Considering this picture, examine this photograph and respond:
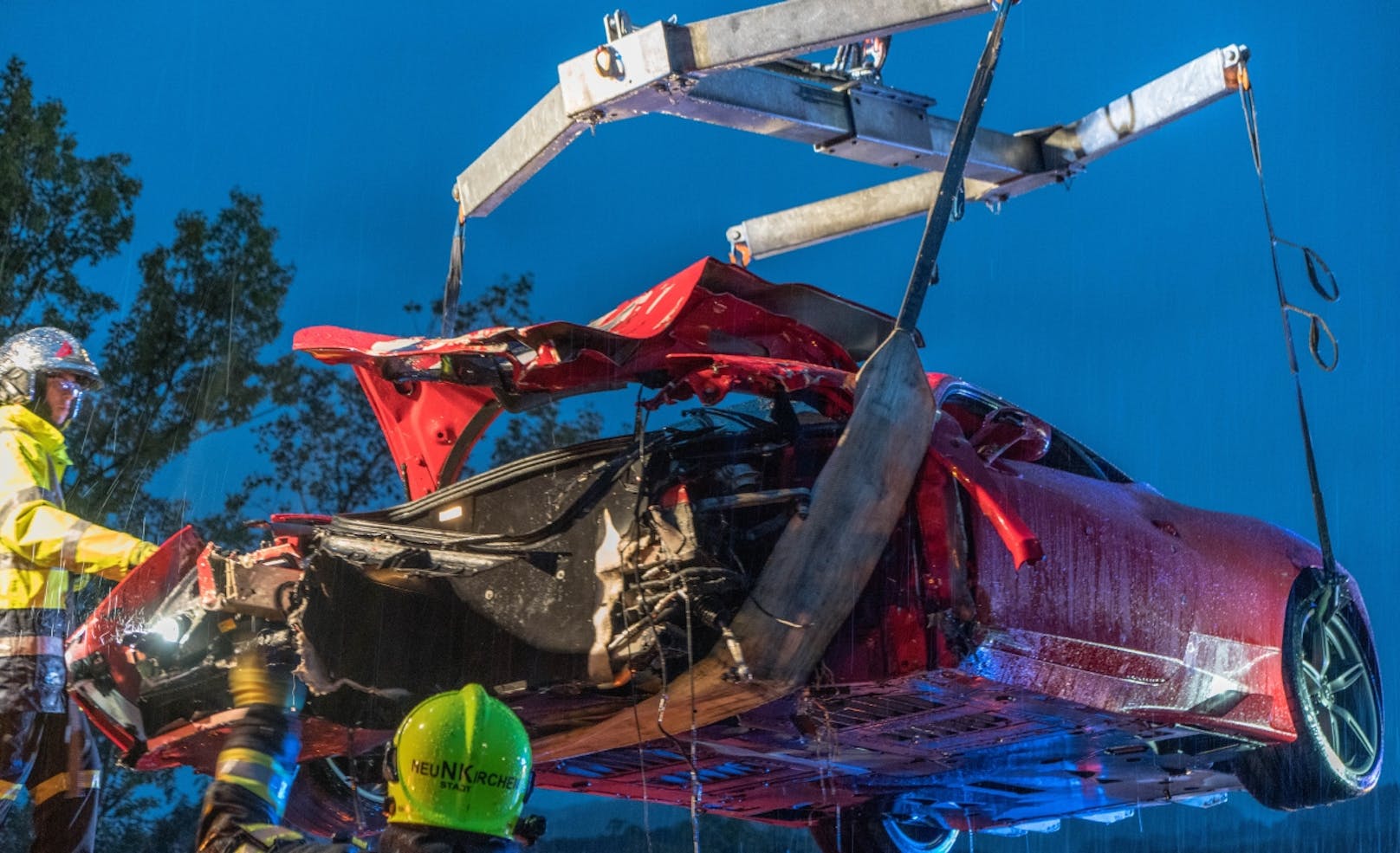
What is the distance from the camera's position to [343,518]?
5113 mm

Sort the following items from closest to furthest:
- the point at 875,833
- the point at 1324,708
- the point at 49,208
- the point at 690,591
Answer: the point at 690,591 → the point at 1324,708 → the point at 875,833 → the point at 49,208

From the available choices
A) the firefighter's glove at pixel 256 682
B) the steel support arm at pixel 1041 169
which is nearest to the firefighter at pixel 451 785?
the firefighter's glove at pixel 256 682

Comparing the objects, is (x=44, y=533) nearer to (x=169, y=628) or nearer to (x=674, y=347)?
(x=169, y=628)

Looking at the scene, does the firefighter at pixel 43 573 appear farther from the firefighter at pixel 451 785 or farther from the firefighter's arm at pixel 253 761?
the firefighter at pixel 451 785

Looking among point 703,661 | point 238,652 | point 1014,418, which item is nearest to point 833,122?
point 1014,418

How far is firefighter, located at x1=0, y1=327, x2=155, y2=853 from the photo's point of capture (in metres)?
5.02

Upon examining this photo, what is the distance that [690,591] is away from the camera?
4.67 metres

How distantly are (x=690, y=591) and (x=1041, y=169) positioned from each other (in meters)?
3.84

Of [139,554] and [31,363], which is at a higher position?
[31,363]

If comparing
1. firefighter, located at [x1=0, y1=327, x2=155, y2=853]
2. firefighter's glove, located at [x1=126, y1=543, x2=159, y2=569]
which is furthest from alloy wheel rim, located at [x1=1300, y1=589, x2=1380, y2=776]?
firefighter, located at [x1=0, y1=327, x2=155, y2=853]

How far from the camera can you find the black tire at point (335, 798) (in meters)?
6.07

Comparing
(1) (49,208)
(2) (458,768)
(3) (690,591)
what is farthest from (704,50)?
(1) (49,208)

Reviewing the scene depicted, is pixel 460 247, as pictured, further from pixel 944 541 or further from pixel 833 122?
pixel 944 541

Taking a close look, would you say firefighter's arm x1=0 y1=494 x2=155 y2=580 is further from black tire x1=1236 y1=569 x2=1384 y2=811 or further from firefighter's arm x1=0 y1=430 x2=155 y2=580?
black tire x1=1236 y1=569 x2=1384 y2=811
